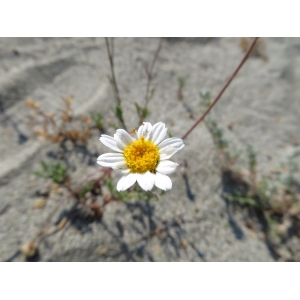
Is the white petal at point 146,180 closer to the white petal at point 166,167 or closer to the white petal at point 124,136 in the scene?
the white petal at point 166,167

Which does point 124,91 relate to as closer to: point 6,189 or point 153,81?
point 153,81

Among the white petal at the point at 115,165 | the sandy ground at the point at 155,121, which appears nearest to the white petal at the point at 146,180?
the white petal at the point at 115,165

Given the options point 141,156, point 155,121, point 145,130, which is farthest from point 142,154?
point 155,121

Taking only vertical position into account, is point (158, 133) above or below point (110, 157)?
above

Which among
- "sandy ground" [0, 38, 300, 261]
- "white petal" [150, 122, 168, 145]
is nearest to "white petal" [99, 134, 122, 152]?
"white petal" [150, 122, 168, 145]

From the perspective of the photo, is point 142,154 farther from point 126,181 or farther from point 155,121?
point 155,121

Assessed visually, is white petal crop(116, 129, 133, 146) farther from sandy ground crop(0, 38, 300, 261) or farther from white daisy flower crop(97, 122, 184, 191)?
sandy ground crop(0, 38, 300, 261)
